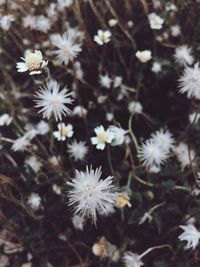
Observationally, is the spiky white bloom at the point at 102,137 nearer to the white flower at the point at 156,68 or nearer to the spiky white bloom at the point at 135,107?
the spiky white bloom at the point at 135,107

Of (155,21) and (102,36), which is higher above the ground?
(155,21)

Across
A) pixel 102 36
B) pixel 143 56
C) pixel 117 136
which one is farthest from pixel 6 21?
pixel 117 136

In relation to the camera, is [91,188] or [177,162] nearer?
[91,188]

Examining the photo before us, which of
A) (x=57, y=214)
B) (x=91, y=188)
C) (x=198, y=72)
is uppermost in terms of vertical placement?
(x=198, y=72)

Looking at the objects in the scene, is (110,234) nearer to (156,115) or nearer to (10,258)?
(10,258)

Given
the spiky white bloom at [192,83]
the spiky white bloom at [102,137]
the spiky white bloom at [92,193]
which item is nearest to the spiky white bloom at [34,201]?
the spiky white bloom at [102,137]

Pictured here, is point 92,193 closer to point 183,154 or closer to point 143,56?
point 183,154

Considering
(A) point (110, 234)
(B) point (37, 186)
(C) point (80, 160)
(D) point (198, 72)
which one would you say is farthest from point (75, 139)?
(D) point (198, 72)
